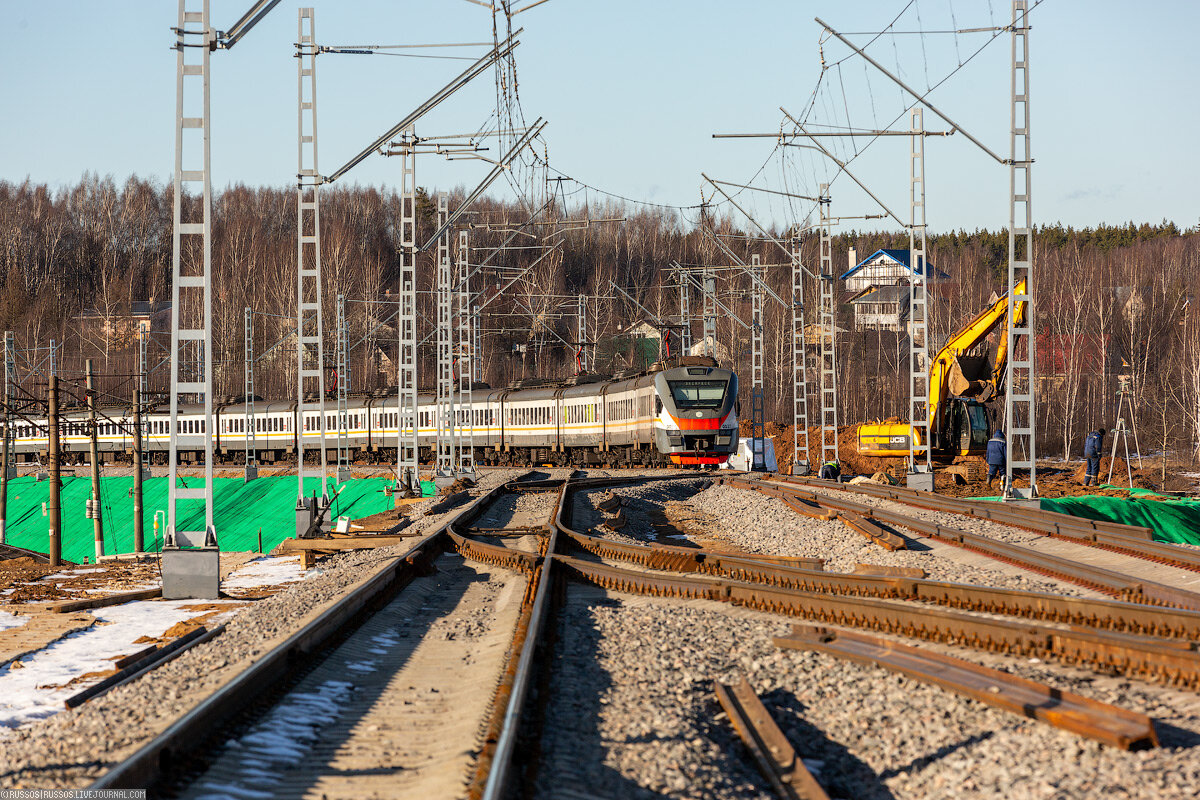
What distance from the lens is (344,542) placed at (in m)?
16.9

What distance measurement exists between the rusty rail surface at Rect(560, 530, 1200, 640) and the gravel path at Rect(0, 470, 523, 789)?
3927mm

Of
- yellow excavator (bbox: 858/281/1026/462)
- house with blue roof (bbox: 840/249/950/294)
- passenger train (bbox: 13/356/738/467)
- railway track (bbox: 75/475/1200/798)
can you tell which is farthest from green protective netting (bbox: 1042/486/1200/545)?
house with blue roof (bbox: 840/249/950/294)

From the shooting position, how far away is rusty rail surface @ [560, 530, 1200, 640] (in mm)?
7398

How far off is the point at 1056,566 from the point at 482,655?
622 centimetres

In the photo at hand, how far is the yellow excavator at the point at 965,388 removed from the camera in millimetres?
30359

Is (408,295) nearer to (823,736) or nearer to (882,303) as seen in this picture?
(823,736)

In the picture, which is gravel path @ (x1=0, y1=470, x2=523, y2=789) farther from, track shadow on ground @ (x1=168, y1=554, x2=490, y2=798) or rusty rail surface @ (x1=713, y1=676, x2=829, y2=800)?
rusty rail surface @ (x1=713, y1=676, x2=829, y2=800)

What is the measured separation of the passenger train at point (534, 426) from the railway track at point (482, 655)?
11459 mm

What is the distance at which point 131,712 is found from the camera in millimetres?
6035

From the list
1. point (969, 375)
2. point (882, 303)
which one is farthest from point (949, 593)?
point (882, 303)

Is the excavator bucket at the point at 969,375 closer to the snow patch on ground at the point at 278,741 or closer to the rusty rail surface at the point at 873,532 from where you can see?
the rusty rail surface at the point at 873,532

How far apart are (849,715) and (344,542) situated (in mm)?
12286

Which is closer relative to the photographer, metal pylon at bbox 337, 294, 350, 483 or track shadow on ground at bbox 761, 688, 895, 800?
track shadow on ground at bbox 761, 688, 895, 800

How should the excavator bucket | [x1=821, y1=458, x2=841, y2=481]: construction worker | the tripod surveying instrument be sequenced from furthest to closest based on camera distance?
[x1=821, y1=458, x2=841, y2=481]: construction worker → the tripod surveying instrument → the excavator bucket
